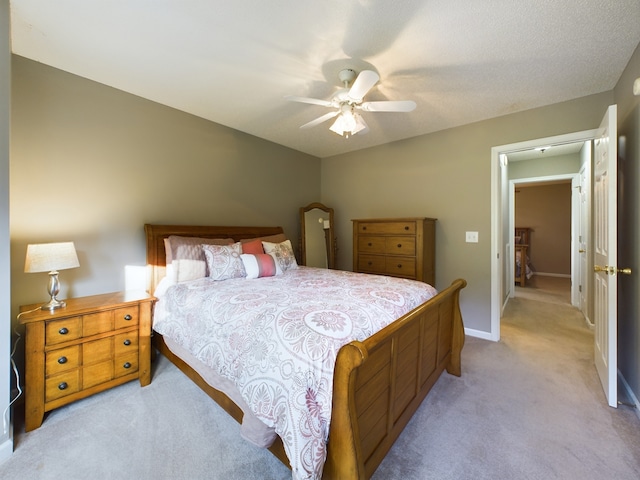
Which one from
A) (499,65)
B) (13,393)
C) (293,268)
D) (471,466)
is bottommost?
(471,466)

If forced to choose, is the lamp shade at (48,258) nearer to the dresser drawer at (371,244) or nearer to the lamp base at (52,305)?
the lamp base at (52,305)

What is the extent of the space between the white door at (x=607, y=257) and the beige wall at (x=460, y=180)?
1.94 ft

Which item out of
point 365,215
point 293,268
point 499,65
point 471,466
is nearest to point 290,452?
point 471,466

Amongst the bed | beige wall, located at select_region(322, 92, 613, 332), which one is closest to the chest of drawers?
beige wall, located at select_region(322, 92, 613, 332)

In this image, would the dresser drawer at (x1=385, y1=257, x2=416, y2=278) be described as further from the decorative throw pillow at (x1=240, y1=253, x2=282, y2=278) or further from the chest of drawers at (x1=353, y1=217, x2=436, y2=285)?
the decorative throw pillow at (x1=240, y1=253, x2=282, y2=278)

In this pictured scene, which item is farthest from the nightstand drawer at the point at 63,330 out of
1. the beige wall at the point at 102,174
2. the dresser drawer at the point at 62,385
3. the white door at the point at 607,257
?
the white door at the point at 607,257

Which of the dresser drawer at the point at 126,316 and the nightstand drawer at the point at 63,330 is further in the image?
the dresser drawer at the point at 126,316

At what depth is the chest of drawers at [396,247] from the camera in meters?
3.05

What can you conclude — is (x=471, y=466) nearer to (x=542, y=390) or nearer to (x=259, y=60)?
(x=542, y=390)

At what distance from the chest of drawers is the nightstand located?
2.46m

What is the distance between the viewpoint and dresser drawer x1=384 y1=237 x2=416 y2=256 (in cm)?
309

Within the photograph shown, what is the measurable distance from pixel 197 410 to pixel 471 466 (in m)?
1.68

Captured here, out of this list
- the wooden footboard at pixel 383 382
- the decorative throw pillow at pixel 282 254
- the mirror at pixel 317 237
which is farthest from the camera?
the mirror at pixel 317 237

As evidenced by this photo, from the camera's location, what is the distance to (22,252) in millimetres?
1923
